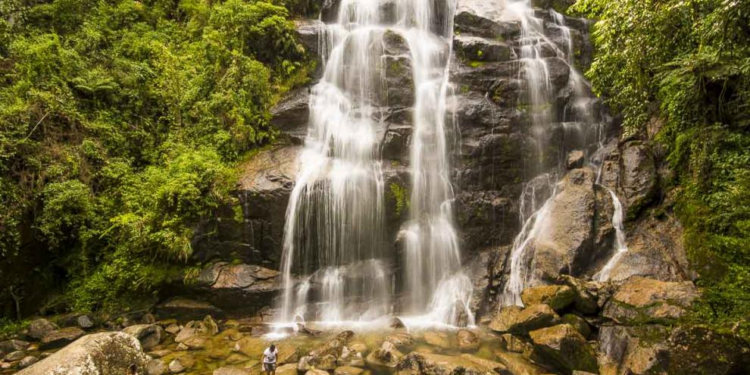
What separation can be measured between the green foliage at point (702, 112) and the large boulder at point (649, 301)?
32 cm

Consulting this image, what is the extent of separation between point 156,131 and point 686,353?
1569cm

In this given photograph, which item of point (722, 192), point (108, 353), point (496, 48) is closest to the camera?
point (108, 353)

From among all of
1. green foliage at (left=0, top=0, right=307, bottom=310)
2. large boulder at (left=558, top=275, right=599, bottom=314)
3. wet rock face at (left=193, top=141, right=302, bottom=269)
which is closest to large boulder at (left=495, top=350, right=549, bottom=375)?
large boulder at (left=558, top=275, right=599, bottom=314)

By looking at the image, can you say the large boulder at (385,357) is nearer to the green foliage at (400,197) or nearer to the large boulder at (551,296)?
the large boulder at (551,296)

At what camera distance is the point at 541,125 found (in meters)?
13.5

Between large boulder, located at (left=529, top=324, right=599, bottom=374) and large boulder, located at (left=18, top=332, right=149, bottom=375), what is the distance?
855 cm

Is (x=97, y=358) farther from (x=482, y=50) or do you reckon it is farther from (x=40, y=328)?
(x=482, y=50)

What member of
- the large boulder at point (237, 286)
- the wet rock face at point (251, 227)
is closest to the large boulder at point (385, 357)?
the large boulder at point (237, 286)

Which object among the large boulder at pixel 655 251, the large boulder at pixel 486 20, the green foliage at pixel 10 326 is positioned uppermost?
the large boulder at pixel 486 20

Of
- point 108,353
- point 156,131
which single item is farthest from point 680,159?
point 156,131

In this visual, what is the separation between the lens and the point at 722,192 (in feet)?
29.1

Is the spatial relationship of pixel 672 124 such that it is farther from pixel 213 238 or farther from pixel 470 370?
pixel 213 238

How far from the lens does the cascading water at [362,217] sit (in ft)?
37.3

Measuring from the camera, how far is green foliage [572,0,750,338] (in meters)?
7.13
